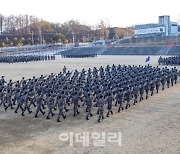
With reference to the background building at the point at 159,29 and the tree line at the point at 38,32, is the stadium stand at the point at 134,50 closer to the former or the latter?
the background building at the point at 159,29

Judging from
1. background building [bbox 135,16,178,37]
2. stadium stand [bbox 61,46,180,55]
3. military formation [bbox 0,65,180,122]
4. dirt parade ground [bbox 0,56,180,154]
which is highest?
background building [bbox 135,16,178,37]

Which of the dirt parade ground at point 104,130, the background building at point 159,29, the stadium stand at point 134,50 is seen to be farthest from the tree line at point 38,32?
the dirt parade ground at point 104,130

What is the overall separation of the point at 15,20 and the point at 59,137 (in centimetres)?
7561

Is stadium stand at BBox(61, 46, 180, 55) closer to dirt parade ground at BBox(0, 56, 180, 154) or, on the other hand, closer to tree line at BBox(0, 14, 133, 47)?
tree line at BBox(0, 14, 133, 47)

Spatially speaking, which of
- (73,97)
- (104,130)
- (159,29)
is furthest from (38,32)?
(104,130)

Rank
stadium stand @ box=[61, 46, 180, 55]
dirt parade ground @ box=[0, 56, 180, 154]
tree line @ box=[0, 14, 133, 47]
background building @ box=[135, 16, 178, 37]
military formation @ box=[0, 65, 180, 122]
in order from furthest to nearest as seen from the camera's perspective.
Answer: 1. tree line @ box=[0, 14, 133, 47]
2. background building @ box=[135, 16, 178, 37]
3. stadium stand @ box=[61, 46, 180, 55]
4. military formation @ box=[0, 65, 180, 122]
5. dirt parade ground @ box=[0, 56, 180, 154]

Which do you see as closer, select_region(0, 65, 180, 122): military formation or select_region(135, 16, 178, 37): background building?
select_region(0, 65, 180, 122): military formation

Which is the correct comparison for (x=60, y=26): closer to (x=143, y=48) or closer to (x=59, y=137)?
(x=143, y=48)

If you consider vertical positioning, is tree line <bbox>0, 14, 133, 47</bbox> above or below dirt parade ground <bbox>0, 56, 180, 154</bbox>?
above

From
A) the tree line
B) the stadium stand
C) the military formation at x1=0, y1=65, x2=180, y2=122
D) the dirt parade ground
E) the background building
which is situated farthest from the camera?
the tree line

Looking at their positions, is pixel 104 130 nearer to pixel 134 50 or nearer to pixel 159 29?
pixel 134 50

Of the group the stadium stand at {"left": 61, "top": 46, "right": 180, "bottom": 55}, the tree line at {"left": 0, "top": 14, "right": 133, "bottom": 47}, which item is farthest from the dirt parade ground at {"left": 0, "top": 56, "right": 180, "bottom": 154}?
the tree line at {"left": 0, "top": 14, "right": 133, "bottom": 47}

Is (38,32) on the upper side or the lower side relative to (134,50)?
upper

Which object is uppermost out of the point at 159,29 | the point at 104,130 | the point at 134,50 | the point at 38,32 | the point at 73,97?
the point at 38,32
